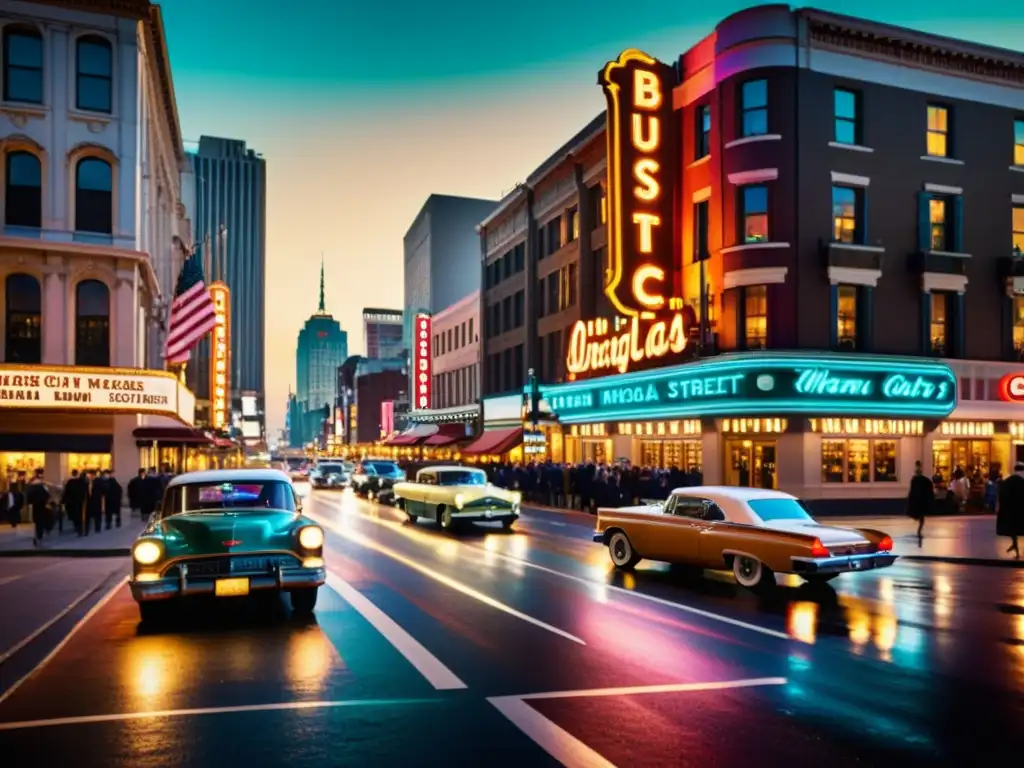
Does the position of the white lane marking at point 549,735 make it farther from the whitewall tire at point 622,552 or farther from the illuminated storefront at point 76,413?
the illuminated storefront at point 76,413

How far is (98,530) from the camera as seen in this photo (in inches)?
950

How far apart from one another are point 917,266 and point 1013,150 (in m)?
6.72

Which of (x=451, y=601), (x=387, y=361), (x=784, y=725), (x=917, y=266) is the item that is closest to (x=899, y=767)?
(x=784, y=725)

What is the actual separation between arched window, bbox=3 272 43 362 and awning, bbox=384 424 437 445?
3635 centimetres

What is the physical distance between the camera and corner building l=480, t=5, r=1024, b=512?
99.3ft

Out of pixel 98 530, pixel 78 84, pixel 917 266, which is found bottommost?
pixel 98 530

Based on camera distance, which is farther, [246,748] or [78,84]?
Answer: [78,84]

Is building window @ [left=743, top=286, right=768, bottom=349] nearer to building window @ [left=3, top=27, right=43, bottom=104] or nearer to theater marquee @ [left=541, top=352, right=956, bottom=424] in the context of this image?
theater marquee @ [left=541, top=352, right=956, bottom=424]

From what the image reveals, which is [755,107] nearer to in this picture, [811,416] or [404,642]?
[811,416]

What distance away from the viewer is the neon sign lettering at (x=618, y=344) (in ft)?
108

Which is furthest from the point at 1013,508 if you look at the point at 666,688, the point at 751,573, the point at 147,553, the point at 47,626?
the point at 47,626

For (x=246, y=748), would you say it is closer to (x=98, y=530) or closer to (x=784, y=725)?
(x=784, y=725)

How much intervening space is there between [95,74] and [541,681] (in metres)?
32.5

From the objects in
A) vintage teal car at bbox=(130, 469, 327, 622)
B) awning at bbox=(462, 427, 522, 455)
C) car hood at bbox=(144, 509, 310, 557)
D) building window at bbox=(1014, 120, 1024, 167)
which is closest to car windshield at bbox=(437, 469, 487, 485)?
vintage teal car at bbox=(130, 469, 327, 622)
